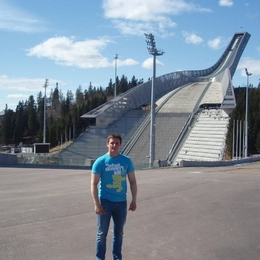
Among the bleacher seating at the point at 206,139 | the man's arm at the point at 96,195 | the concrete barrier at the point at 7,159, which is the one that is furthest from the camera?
the bleacher seating at the point at 206,139

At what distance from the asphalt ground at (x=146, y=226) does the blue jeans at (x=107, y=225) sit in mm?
455

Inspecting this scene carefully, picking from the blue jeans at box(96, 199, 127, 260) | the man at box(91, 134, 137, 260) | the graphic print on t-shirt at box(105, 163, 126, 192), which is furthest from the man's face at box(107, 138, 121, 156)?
the blue jeans at box(96, 199, 127, 260)

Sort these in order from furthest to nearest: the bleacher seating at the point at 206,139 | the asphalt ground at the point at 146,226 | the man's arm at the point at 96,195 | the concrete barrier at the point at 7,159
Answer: the bleacher seating at the point at 206,139
the concrete barrier at the point at 7,159
the asphalt ground at the point at 146,226
the man's arm at the point at 96,195

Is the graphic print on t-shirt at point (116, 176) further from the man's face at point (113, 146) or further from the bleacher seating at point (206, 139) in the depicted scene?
the bleacher seating at point (206, 139)

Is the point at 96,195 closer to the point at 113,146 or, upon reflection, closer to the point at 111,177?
the point at 111,177

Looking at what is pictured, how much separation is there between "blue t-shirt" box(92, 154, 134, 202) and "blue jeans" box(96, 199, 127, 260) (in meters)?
0.08

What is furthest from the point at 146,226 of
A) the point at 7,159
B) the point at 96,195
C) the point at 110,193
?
the point at 7,159

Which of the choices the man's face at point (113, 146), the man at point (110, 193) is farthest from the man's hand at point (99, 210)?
Result: the man's face at point (113, 146)

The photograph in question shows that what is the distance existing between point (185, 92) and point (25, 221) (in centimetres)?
6255

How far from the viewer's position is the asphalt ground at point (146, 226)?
17.4ft

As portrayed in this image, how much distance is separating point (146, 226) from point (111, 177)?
257 centimetres

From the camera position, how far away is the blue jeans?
4.59 m

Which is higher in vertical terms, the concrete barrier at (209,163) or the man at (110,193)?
the man at (110,193)

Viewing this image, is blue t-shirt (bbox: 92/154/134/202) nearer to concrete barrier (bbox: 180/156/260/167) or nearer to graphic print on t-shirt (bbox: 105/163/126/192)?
graphic print on t-shirt (bbox: 105/163/126/192)
